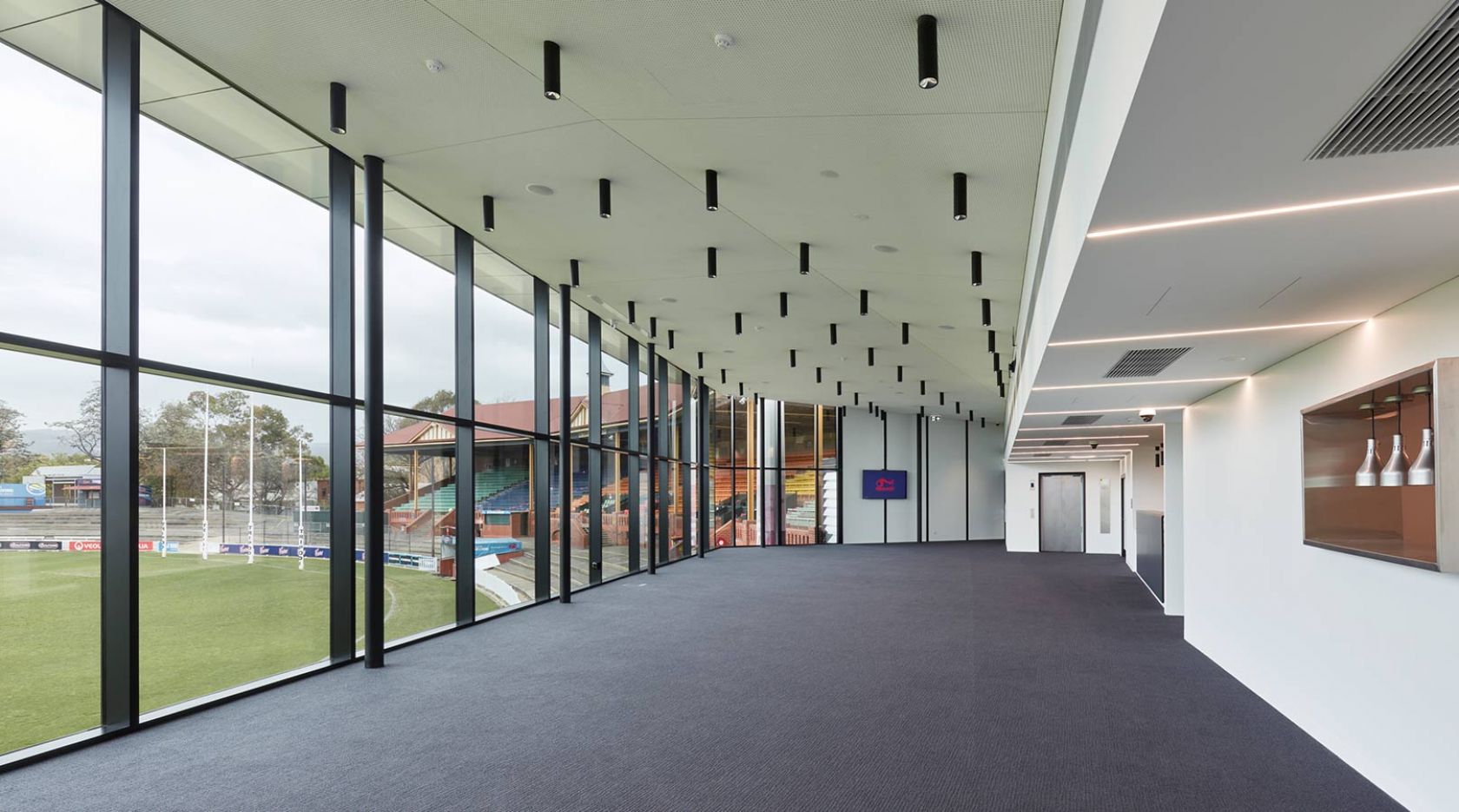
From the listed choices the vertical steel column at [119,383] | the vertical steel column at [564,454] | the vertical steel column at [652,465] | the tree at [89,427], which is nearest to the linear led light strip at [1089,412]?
the vertical steel column at [564,454]

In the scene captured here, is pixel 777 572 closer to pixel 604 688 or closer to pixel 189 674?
pixel 604 688

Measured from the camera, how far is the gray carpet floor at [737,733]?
5.05m

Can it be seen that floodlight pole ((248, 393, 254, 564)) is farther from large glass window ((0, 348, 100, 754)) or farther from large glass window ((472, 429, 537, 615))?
large glass window ((472, 429, 537, 615))

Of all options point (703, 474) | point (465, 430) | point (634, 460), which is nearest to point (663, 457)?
point (634, 460)

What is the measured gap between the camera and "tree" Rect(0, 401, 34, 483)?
5.69 metres

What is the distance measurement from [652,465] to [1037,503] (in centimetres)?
1424

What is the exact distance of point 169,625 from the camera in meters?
7.23

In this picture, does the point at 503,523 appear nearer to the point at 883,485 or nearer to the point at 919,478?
the point at 883,485

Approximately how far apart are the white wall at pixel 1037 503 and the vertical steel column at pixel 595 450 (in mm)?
15257

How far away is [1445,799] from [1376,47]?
4.19 meters

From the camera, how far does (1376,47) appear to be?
2176mm

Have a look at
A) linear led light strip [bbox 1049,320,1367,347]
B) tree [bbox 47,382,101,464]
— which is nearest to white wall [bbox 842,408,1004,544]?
linear led light strip [bbox 1049,320,1367,347]

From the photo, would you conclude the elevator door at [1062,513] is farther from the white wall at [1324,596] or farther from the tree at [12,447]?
the tree at [12,447]

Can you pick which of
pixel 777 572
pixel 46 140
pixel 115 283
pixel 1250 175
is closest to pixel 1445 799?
pixel 1250 175
